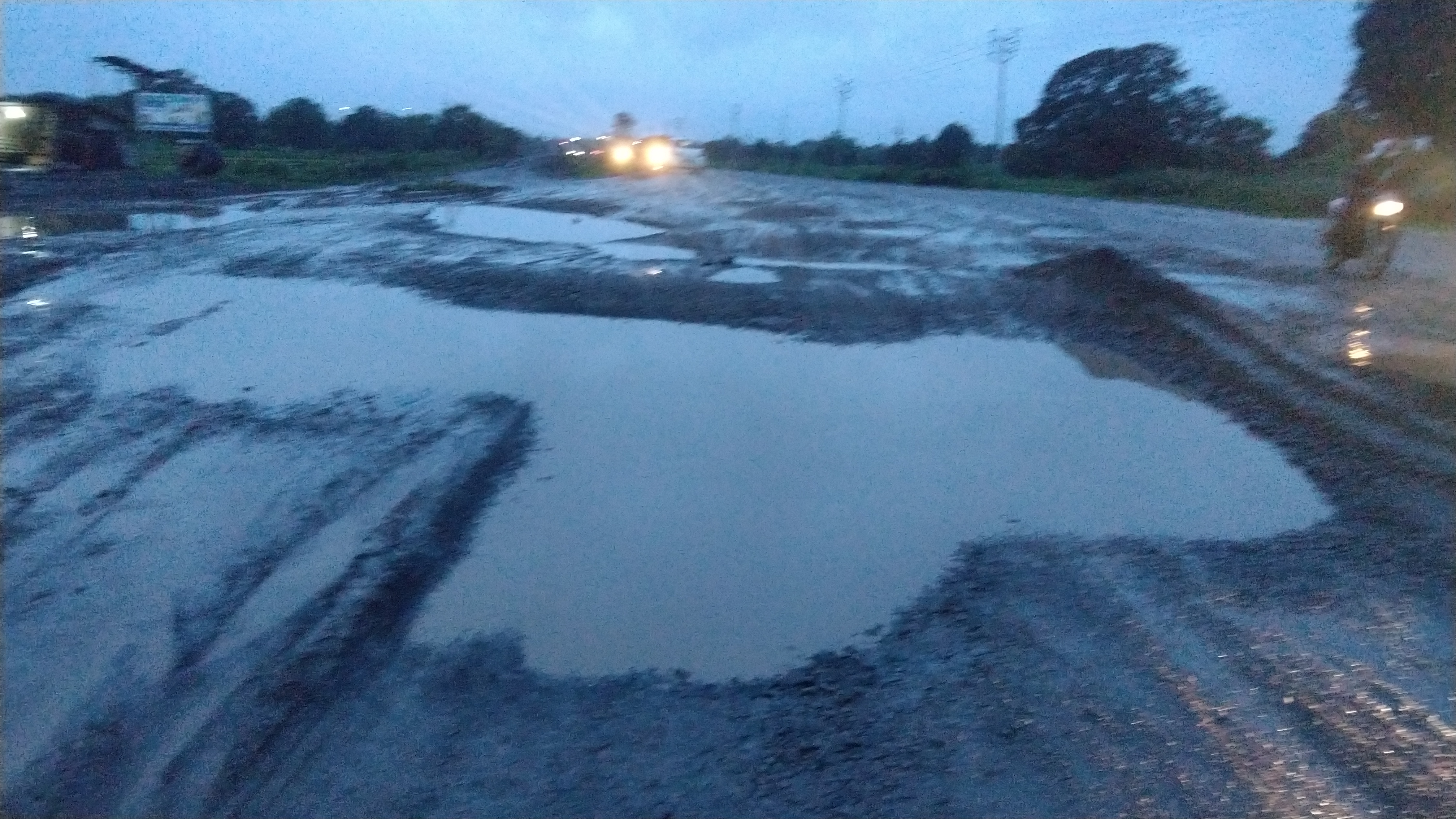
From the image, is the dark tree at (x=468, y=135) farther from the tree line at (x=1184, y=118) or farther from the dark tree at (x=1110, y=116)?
the dark tree at (x=1110, y=116)

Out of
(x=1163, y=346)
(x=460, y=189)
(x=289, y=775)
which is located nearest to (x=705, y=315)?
(x=1163, y=346)

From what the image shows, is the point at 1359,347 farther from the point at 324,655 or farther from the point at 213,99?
the point at 213,99

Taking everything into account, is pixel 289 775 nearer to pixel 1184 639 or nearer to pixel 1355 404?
pixel 1184 639

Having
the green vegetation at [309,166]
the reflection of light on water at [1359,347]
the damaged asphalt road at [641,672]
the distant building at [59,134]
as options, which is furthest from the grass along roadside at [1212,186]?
the distant building at [59,134]

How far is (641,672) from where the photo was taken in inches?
203

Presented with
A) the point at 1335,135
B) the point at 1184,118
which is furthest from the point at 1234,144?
the point at 1335,135

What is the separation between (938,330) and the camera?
12008 millimetres

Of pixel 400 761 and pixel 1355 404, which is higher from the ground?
pixel 1355 404

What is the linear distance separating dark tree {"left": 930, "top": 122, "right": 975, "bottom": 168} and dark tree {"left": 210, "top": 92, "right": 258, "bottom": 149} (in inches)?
1573

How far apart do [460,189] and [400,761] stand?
33.4m

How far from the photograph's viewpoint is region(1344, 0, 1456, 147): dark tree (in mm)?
29641

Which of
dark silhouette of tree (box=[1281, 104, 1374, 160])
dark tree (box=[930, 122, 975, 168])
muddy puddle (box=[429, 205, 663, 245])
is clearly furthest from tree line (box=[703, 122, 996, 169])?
muddy puddle (box=[429, 205, 663, 245])

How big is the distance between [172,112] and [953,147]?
41872 mm

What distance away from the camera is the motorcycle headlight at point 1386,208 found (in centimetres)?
1478
